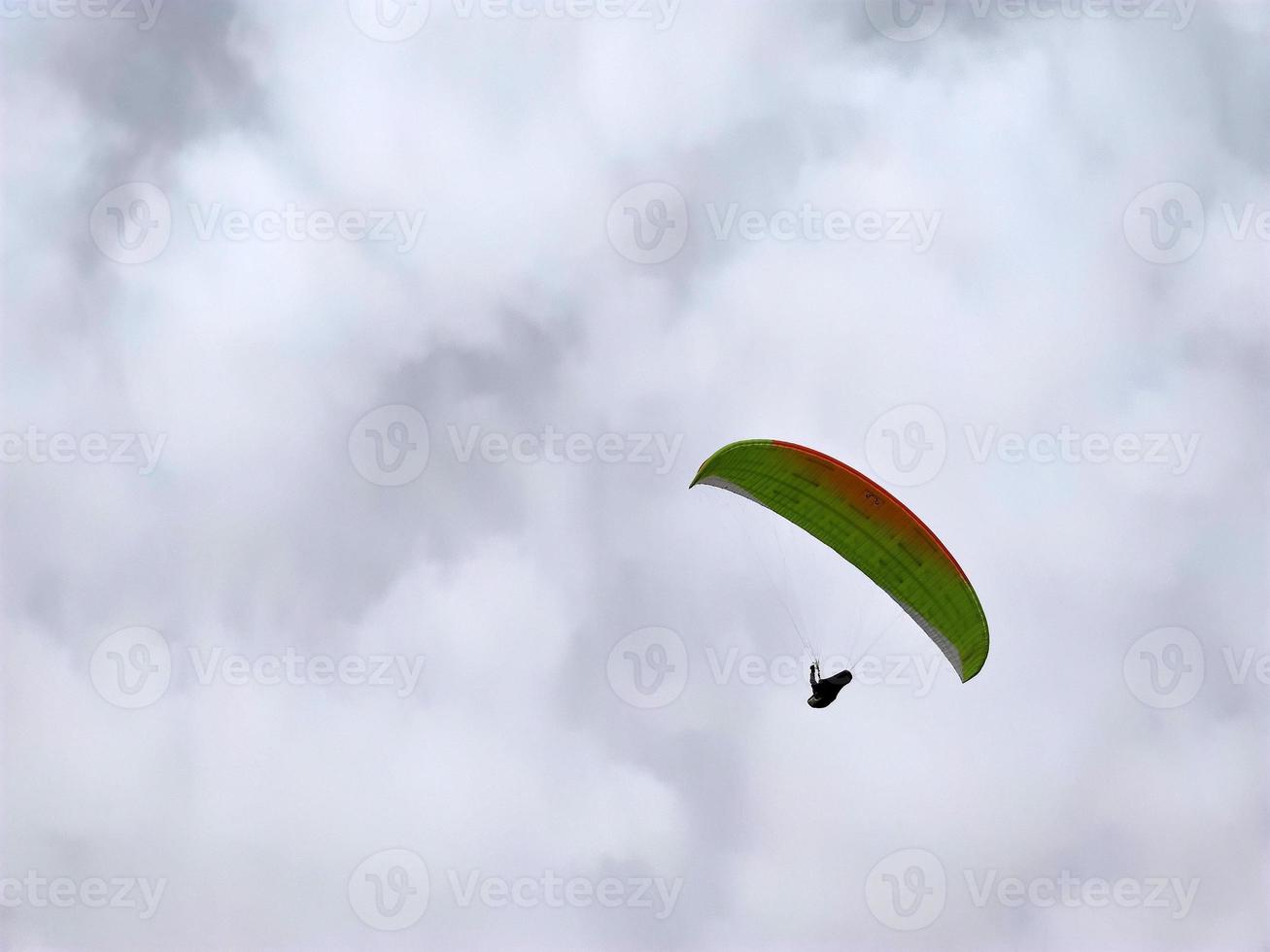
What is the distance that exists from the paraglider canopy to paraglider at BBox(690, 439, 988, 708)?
34 mm

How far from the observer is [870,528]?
59469 millimetres

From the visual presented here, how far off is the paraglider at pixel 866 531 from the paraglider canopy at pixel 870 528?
0.03 m

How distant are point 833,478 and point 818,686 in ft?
24.8

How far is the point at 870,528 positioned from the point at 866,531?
24 cm

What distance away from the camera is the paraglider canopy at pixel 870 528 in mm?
58438

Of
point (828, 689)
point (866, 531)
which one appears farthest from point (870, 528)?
point (828, 689)

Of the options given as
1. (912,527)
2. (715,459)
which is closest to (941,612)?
(912,527)

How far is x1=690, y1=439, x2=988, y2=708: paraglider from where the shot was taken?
58.5 metres

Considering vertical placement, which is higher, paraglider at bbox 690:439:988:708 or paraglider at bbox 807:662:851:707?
paraglider at bbox 690:439:988:708

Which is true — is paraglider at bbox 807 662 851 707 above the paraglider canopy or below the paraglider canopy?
below

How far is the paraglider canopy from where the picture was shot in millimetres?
58438

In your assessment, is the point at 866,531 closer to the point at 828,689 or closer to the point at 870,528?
the point at 870,528

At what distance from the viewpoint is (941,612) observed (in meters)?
59.5

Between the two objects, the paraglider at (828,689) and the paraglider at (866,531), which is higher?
the paraglider at (866,531)
